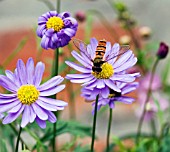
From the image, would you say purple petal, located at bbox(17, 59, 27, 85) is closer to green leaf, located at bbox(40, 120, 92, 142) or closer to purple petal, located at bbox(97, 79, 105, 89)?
purple petal, located at bbox(97, 79, 105, 89)

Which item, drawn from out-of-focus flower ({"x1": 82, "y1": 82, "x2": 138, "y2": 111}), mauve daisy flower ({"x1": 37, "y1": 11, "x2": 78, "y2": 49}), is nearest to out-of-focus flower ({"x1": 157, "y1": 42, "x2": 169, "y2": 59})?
out-of-focus flower ({"x1": 82, "y1": 82, "x2": 138, "y2": 111})

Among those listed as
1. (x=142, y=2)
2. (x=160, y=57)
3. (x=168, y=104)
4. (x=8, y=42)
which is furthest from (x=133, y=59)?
(x=142, y=2)

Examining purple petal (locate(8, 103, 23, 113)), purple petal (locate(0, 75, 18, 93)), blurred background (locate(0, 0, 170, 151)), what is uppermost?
blurred background (locate(0, 0, 170, 151))

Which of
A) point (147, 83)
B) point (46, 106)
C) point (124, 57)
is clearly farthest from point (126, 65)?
point (147, 83)

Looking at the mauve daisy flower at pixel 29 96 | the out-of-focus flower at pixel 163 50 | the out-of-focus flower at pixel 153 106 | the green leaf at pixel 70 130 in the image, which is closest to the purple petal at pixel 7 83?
the mauve daisy flower at pixel 29 96

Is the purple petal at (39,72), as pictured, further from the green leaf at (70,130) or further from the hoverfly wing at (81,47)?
the green leaf at (70,130)

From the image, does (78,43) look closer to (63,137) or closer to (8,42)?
(63,137)

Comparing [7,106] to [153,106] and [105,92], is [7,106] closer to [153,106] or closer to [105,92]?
[105,92]
